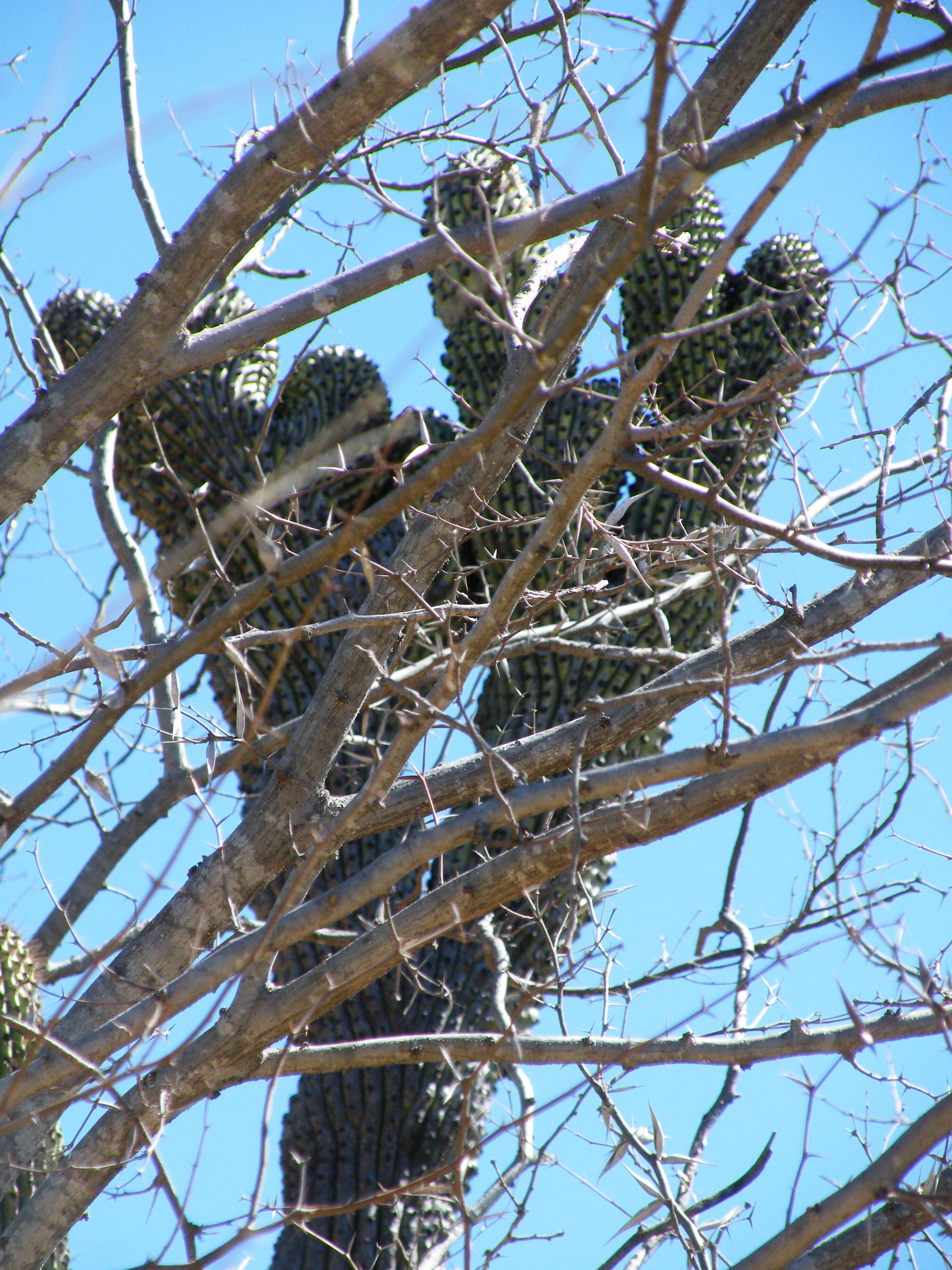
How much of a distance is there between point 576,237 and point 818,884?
1673 mm

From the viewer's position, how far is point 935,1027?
1644 millimetres

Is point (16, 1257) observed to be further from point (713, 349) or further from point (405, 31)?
point (713, 349)

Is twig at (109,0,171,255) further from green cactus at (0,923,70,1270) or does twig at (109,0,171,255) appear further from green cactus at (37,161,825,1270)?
green cactus at (0,923,70,1270)

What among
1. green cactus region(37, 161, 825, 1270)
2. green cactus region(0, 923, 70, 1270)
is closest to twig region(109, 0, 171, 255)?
green cactus region(37, 161, 825, 1270)

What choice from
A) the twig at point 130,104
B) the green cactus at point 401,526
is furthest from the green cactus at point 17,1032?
the twig at point 130,104

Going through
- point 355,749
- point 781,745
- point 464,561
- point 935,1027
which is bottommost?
point 935,1027

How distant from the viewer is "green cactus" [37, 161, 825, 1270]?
382 centimetres

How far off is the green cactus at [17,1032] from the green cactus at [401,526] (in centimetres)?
77

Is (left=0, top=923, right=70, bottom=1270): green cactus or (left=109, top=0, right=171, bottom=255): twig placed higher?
(left=109, top=0, right=171, bottom=255): twig

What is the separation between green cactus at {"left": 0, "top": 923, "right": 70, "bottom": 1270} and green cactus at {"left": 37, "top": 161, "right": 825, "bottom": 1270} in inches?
30.3

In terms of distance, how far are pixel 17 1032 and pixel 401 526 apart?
217 cm

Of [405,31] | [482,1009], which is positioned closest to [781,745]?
[405,31]

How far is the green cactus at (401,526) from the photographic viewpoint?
3.82m

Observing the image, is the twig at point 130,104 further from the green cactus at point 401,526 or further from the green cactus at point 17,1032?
the green cactus at point 17,1032
